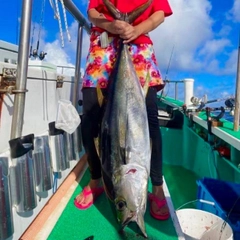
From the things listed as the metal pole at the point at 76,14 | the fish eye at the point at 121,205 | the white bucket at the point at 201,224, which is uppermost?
the metal pole at the point at 76,14

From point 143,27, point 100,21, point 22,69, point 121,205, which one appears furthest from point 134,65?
point 121,205

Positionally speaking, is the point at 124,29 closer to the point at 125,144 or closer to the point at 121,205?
the point at 125,144

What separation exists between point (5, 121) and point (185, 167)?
434 centimetres

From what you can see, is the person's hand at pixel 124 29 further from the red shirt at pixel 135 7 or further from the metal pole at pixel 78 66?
the metal pole at pixel 78 66

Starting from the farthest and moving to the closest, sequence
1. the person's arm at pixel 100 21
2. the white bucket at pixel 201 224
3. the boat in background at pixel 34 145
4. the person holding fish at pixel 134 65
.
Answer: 1. the white bucket at pixel 201 224
2. the person holding fish at pixel 134 65
3. the person's arm at pixel 100 21
4. the boat in background at pixel 34 145

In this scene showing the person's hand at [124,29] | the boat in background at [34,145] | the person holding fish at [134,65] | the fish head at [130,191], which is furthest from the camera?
the person holding fish at [134,65]

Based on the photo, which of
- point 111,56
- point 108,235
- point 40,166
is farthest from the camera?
point 111,56

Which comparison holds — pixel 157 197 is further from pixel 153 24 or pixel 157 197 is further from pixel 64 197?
pixel 153 24

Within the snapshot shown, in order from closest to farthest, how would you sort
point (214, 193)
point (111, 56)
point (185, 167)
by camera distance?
1. point (111, 56)
2. point (214, 193)
3. point (185, 167)

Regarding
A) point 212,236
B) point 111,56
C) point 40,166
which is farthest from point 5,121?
point 212,236

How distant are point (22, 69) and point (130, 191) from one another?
0.84m

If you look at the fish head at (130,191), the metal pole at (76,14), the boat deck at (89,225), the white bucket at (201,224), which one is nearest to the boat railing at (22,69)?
the fish head at (130,191)

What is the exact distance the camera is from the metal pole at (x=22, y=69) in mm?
1308

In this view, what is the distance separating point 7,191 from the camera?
1.19 meters
